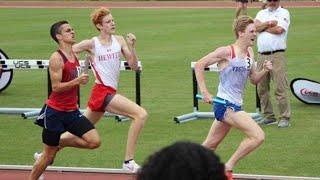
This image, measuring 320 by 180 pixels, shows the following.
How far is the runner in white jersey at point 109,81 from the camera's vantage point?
9.44 meters

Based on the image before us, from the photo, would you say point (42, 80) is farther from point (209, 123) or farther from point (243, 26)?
point (243, 26)

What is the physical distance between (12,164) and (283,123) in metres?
4.69

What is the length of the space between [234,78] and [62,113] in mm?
2025

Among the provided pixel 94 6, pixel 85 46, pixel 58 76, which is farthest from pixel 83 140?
pixel 94 6

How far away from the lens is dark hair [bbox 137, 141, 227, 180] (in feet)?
9.97

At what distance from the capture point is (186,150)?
3.12m

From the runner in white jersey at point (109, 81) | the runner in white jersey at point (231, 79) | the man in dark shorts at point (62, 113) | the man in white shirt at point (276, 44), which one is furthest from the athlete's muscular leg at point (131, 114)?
the man in white shirt at point (276, 44)

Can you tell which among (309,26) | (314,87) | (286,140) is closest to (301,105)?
(314,87)

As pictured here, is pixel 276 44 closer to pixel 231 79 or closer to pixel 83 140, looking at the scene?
pixel 231 79

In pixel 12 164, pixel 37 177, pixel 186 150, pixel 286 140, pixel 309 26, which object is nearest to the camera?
pixel 186 150

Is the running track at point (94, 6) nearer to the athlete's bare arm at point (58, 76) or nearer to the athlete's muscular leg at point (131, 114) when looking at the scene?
the athlete's muscular leg at point (131, 114)

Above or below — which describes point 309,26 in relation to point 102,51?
below

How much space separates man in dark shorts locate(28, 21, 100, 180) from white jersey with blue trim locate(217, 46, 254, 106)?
1.59 m

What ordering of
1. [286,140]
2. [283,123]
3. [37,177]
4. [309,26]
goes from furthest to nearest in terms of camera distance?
[309,26]
[283,123]
[286,140]
[37,177]
